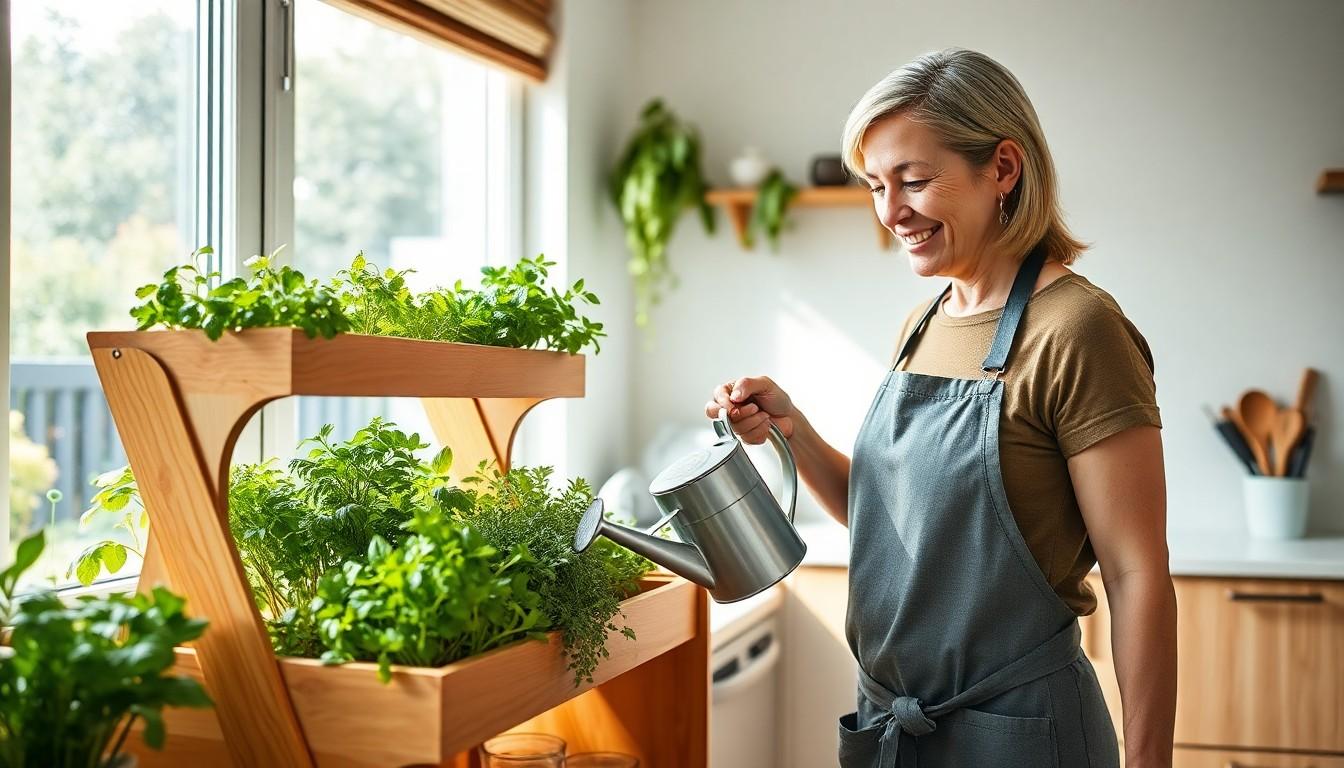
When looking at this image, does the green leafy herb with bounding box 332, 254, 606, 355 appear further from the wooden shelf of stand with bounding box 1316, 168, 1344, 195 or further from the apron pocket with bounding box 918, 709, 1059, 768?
the wooden shelf of stand with bounding box 1316, 168, 1344, 195

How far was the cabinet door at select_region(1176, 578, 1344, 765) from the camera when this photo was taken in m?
2.20

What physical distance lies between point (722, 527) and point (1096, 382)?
1.40ft

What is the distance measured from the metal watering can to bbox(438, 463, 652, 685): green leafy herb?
0.04 metres

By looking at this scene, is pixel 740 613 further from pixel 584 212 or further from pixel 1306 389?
pixel 1306 389

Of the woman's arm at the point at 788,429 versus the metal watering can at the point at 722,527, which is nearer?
the metal watering can at the point at 722,527

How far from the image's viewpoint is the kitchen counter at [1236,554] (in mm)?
2205

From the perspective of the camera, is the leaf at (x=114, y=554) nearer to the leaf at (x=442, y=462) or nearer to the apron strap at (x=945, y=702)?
the leaf at (x=442, y=462)

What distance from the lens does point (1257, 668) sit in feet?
7.30

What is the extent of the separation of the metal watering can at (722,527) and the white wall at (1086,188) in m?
1.40

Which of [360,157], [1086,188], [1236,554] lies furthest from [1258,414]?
[360,157]

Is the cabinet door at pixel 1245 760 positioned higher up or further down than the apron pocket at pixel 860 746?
further down

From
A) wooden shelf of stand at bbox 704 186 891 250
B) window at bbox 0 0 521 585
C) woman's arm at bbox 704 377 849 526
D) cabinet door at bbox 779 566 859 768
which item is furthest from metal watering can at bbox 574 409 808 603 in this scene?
wooden shelf of stand at bbox 704 186 891 250

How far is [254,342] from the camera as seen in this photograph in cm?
103

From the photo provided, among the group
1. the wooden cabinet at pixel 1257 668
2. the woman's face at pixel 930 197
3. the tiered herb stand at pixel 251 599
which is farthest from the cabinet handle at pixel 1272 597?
the tiered herb stand at pixel 251 599
